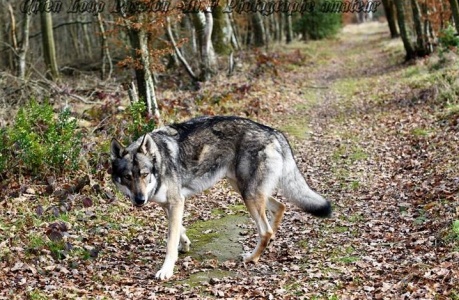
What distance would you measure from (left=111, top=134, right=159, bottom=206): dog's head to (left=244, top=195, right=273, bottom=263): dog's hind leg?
128 cm

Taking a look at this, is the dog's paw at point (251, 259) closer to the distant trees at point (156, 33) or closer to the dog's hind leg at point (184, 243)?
the dog's hind leg at point (184, 243)

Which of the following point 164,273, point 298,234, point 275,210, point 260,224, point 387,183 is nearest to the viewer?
point 164,273

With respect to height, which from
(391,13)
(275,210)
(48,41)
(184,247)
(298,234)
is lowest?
(298,234)

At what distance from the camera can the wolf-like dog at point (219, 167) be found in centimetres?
702

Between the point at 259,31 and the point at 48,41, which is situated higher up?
the point at 48,41

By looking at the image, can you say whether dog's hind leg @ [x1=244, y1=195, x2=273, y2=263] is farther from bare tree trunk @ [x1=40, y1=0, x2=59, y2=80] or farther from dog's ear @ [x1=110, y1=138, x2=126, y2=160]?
bare tree trunk @ [x1=40, y1=0, x2=59, y2=80]

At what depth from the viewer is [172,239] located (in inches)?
278

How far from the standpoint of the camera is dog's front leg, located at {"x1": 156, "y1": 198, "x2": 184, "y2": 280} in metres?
6.90

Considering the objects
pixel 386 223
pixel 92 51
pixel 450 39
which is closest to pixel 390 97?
pixel 450 39

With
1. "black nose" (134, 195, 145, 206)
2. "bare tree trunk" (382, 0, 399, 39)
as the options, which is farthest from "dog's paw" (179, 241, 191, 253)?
"bare tree trunk" (382, 0, 399, 39)

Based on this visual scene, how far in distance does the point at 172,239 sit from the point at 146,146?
3.93 ft

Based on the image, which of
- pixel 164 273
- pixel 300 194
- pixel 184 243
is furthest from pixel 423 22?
pixel 164 273

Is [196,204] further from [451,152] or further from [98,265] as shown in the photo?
[451,152]

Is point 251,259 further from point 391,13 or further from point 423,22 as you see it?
point 391,13
